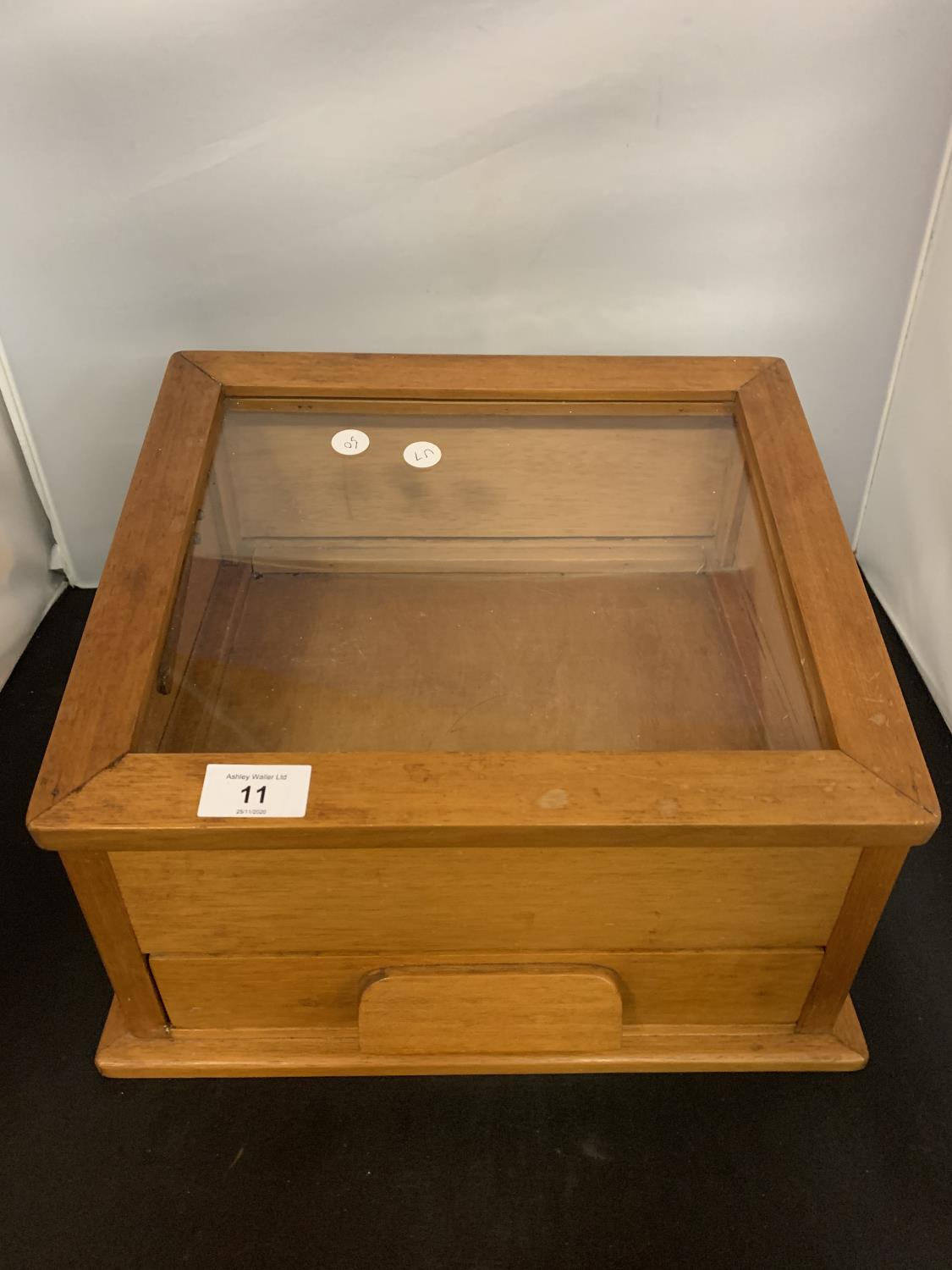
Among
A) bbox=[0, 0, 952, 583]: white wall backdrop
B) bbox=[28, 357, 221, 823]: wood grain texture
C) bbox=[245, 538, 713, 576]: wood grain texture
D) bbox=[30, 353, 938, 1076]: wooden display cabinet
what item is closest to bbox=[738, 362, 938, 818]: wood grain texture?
bbox=[30, 353, 938, 1076]: wooden display cabinet

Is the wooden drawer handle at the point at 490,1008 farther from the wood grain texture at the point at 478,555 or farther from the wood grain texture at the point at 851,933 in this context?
the wood grain texture at the point at 478,555

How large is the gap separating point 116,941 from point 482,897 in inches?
12.9

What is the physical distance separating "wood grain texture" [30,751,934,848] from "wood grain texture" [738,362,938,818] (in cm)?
3

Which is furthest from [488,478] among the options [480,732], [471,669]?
[480,732]

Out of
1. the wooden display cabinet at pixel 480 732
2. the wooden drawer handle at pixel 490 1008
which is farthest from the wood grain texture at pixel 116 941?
the wooden drawer handle at pixel 490 1008

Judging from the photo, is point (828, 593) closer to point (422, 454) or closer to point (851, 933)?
point (851, 933)

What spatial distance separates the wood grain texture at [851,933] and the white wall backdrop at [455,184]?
83 cm

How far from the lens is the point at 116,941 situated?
99 cm

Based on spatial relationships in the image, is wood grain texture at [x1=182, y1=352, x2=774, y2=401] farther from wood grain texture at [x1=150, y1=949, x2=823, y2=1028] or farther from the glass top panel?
wood grain texture at [x1=150, y1=949, x2=823, y2=1028]

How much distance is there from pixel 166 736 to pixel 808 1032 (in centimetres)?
69

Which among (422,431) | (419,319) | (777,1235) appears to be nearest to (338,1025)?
(777,1235)

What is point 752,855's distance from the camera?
92cm

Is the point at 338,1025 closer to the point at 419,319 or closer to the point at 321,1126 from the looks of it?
the point at 321,1126

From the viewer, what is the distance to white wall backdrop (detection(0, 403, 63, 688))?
1539mm
